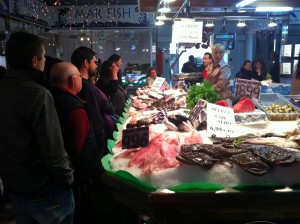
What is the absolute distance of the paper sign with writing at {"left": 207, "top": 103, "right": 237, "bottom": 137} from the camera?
2648 millimetres

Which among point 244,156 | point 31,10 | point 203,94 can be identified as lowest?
point 244,156

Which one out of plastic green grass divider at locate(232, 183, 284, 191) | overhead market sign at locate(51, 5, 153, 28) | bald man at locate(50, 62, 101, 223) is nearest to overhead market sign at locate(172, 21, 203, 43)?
bald man at locate(50, 62, 101, 223)

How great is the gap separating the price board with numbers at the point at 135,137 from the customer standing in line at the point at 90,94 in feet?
4.37

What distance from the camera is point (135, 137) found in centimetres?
228

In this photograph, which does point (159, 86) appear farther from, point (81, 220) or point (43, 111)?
point (43, 111)

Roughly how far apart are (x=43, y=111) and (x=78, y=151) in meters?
0.68

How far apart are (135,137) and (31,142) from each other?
2.32 ft

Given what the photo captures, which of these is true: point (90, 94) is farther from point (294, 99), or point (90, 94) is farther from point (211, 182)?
point (294, 99)

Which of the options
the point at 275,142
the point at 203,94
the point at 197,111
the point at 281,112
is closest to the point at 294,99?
the point at 281,112

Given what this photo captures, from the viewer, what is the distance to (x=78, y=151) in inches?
108

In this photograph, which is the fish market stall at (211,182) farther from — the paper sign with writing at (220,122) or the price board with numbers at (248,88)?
the price board with numbers at (248,88)

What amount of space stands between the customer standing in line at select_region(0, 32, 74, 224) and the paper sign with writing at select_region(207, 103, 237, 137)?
45.4 inches

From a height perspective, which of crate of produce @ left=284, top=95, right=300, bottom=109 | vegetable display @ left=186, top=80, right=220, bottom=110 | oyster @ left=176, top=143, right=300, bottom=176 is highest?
vegetable display @ left=186, top=80, right=220, bottom=110

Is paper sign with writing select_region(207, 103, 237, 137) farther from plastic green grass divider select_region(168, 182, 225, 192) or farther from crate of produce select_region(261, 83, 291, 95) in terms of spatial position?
crate of produce select_region(261, 83, 291, 95)
